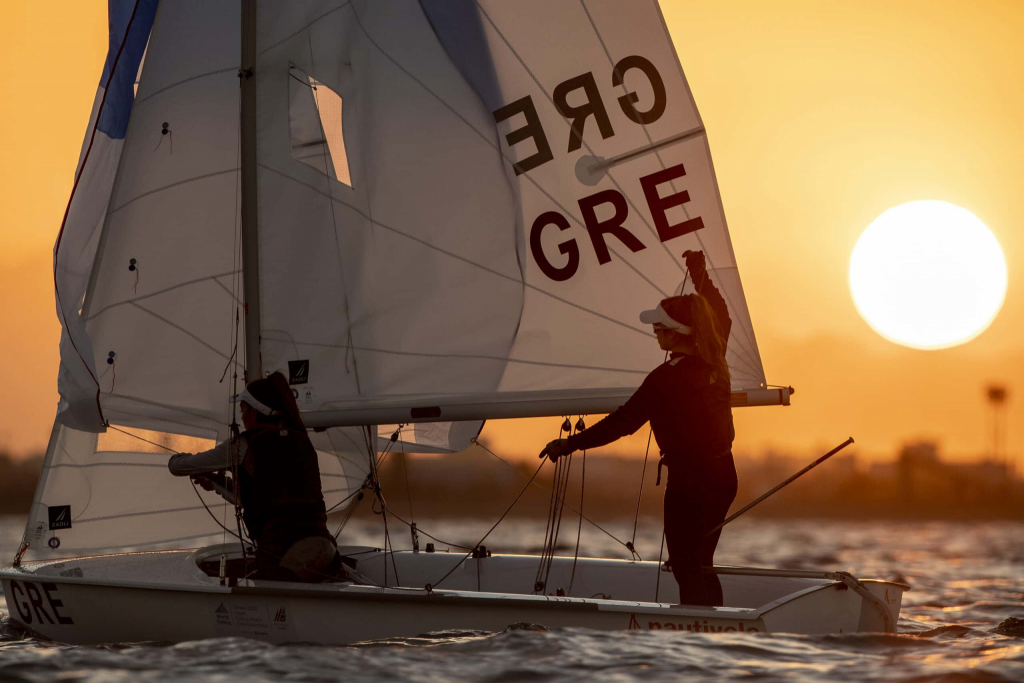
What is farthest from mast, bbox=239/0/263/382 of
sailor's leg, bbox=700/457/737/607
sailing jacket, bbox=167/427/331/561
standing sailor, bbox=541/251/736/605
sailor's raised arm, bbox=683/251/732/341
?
sailor's leg, bbox=700/457/737/607

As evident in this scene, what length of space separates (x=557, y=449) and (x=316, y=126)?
2533 millimetres

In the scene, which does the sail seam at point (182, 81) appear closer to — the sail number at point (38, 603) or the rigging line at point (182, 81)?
the rigging line at point (182, 81)

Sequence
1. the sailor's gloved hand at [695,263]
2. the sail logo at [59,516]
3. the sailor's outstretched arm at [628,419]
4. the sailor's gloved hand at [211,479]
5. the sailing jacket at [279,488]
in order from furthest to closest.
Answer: the sail logo at [59,516], the sailor's gloved hand at [695,263], the sailor's gloved hand at [211,479], the sailing jacket at [279,488], the sailor's outstretched arm at [628,419]

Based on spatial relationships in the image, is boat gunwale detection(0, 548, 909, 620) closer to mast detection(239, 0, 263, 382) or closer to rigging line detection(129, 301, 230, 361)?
mast detection(239, 0, 263, 382)

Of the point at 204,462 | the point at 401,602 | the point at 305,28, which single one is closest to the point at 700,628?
the point at 401,602

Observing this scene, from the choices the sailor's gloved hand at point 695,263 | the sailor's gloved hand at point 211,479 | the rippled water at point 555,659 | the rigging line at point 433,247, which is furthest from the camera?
the rigging line at point 433,247

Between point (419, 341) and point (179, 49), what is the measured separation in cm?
231

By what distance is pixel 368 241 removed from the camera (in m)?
6.89

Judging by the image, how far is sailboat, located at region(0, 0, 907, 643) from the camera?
6.62 m

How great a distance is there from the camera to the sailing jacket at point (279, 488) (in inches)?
229

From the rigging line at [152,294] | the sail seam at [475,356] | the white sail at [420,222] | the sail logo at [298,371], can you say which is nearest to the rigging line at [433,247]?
the white sail at [420,222]

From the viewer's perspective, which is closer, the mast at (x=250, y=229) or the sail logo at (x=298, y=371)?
the sail logo at (x=298, y=371)

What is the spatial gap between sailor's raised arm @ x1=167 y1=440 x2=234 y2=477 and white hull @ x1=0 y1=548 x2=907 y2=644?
543 mm

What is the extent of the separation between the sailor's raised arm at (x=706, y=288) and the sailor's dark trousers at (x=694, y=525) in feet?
2.52
